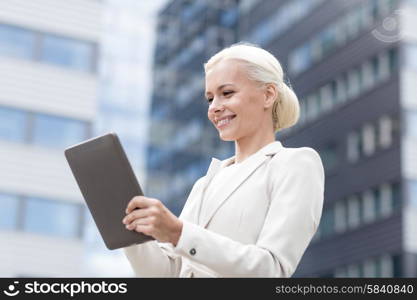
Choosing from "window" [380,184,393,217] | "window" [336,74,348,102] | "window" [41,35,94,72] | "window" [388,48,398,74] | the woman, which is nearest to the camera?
the woman

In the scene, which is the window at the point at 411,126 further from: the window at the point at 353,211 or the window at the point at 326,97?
the window at the point at 326,97

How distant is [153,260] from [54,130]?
23590mm

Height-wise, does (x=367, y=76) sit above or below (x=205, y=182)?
above

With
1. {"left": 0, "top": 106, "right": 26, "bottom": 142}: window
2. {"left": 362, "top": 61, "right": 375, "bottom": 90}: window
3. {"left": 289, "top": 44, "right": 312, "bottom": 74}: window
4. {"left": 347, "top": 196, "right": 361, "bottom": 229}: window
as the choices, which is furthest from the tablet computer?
{"left": 289, "top": 44, "right": 312, "bottom": 74}: window

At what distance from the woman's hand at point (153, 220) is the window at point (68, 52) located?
24.5 meters

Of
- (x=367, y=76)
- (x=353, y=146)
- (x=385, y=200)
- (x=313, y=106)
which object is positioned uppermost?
(x=313, y=106)

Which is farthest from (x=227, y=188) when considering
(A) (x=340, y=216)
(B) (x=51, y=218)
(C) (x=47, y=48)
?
(A) (x=340, y=216)

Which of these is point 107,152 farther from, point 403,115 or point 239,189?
point 403,115

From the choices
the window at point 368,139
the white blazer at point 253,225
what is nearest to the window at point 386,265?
the window at point 368,139

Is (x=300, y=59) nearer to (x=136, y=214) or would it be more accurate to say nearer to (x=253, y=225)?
(x=253, y=225)

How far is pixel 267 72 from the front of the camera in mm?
3107

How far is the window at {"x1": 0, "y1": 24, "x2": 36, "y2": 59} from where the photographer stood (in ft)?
84.8

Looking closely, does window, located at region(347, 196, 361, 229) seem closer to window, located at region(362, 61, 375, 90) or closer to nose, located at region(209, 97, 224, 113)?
window, located at region(362, 61, 375, 90)

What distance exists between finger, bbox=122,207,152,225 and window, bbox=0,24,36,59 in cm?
2397
